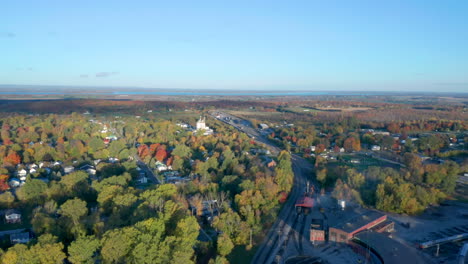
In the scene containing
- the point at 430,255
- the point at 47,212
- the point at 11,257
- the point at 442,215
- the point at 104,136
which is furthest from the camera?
the point at 104,136

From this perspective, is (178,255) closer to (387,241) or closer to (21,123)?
(387,241)

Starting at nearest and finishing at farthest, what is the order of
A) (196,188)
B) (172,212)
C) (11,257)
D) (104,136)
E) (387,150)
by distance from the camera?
(11,257) < (172,212) < (196,188) < (387,150) < (104,136)

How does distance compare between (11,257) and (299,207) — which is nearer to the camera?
(11,257)

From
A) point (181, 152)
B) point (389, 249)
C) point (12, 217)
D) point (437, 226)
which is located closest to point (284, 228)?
point (389, 249)

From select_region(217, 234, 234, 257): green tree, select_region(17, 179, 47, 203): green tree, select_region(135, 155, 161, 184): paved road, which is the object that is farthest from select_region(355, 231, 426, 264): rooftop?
select_region(17, 179, 47, 203): green tree

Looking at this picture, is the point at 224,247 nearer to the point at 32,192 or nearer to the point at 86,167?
the point at 32,192

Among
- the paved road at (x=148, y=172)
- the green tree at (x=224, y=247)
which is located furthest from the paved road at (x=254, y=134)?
the green tree at (x=224, y=247)

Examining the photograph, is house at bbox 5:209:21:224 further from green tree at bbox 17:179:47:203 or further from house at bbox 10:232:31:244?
house at bbox 10:232:31:244

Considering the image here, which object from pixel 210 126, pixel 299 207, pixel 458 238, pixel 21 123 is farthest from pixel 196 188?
pixel 21 123

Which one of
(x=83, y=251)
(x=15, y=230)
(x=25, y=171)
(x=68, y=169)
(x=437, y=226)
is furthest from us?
(x=68, y=169)
